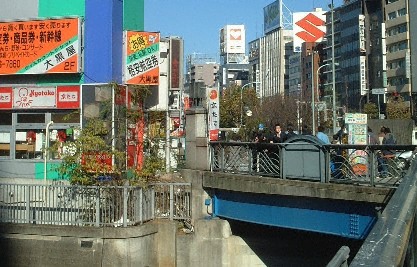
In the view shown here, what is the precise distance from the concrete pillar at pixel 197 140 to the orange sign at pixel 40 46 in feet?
16.1

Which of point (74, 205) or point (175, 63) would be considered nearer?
point (74, 205)

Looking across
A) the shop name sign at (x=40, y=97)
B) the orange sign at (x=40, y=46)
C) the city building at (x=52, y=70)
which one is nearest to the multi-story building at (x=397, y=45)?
the city building at (x=52, y=70)

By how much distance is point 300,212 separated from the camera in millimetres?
15750

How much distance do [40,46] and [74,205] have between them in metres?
7.42

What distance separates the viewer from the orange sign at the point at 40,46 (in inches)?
884

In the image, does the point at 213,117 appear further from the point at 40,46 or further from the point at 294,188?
the point at 294,188

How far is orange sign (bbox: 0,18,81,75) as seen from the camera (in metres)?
22.5

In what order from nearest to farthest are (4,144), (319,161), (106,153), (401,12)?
(319,161), (106,153), (4,144), (401,12)

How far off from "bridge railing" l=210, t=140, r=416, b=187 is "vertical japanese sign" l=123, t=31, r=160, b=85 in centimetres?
596

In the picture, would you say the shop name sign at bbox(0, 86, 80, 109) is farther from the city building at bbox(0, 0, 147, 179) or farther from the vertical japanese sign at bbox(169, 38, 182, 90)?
the vertical japanese sign at bbox(169, 38, 182, 90)

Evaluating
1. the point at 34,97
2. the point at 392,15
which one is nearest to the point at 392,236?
the point at 34,97

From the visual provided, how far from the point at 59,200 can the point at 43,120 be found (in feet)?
17.7

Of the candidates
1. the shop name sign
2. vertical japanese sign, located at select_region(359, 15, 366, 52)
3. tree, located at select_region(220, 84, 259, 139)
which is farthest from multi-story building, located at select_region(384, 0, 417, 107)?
the shop name sign

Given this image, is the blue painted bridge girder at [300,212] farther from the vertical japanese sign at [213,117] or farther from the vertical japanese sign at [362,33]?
the vertical japanese sign at [362,33]
